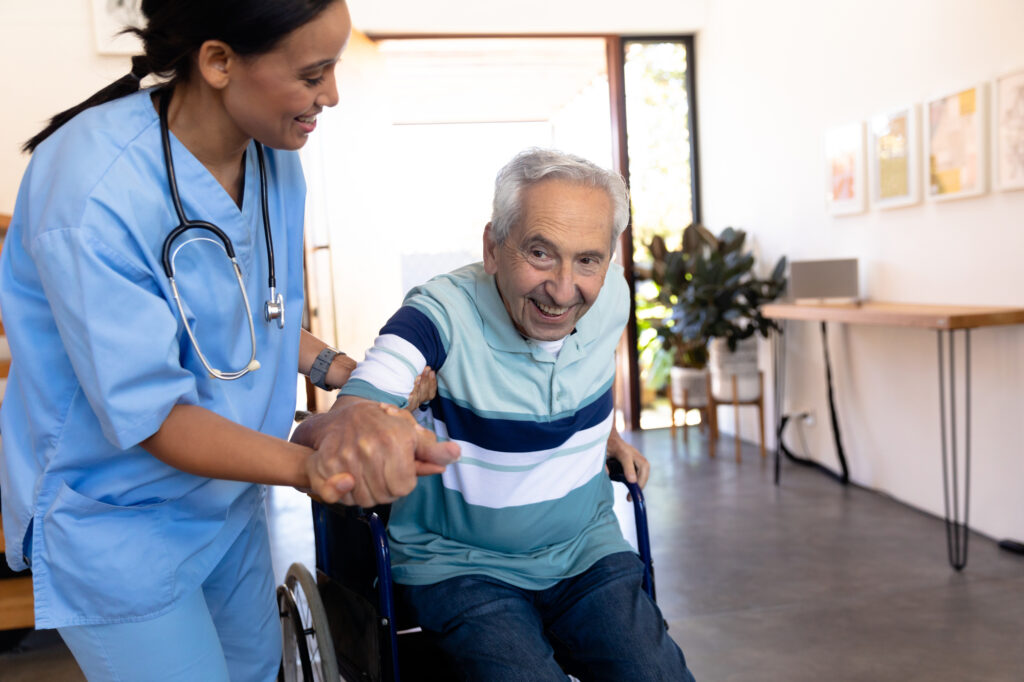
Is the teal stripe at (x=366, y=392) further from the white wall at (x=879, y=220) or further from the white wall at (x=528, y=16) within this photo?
the white wall at (x=528, y=16)

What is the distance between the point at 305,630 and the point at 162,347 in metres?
0.91

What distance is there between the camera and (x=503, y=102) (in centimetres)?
855

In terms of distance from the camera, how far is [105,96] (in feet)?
3.34

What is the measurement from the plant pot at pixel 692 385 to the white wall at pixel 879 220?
386 millimetres

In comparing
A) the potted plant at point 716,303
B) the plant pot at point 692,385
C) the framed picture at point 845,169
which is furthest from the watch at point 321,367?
the plant pot at point 692,385

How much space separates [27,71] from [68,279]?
4.32 metres

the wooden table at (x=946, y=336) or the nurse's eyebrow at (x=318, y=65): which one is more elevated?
the nurse's eyebrow at (x=318, y=65)

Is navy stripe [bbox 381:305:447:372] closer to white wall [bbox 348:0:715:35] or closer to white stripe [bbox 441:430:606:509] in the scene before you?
white stripe [bbox 441:430:606:509]

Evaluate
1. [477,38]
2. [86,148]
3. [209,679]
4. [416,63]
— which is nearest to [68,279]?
[86,148]

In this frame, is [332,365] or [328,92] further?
[332,365]

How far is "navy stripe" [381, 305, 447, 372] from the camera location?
1371mm

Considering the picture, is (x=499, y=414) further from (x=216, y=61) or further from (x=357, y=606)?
(x=216, y=61)

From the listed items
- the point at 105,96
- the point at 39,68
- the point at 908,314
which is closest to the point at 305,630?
the point at 105,96

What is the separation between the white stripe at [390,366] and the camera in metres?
1.29
